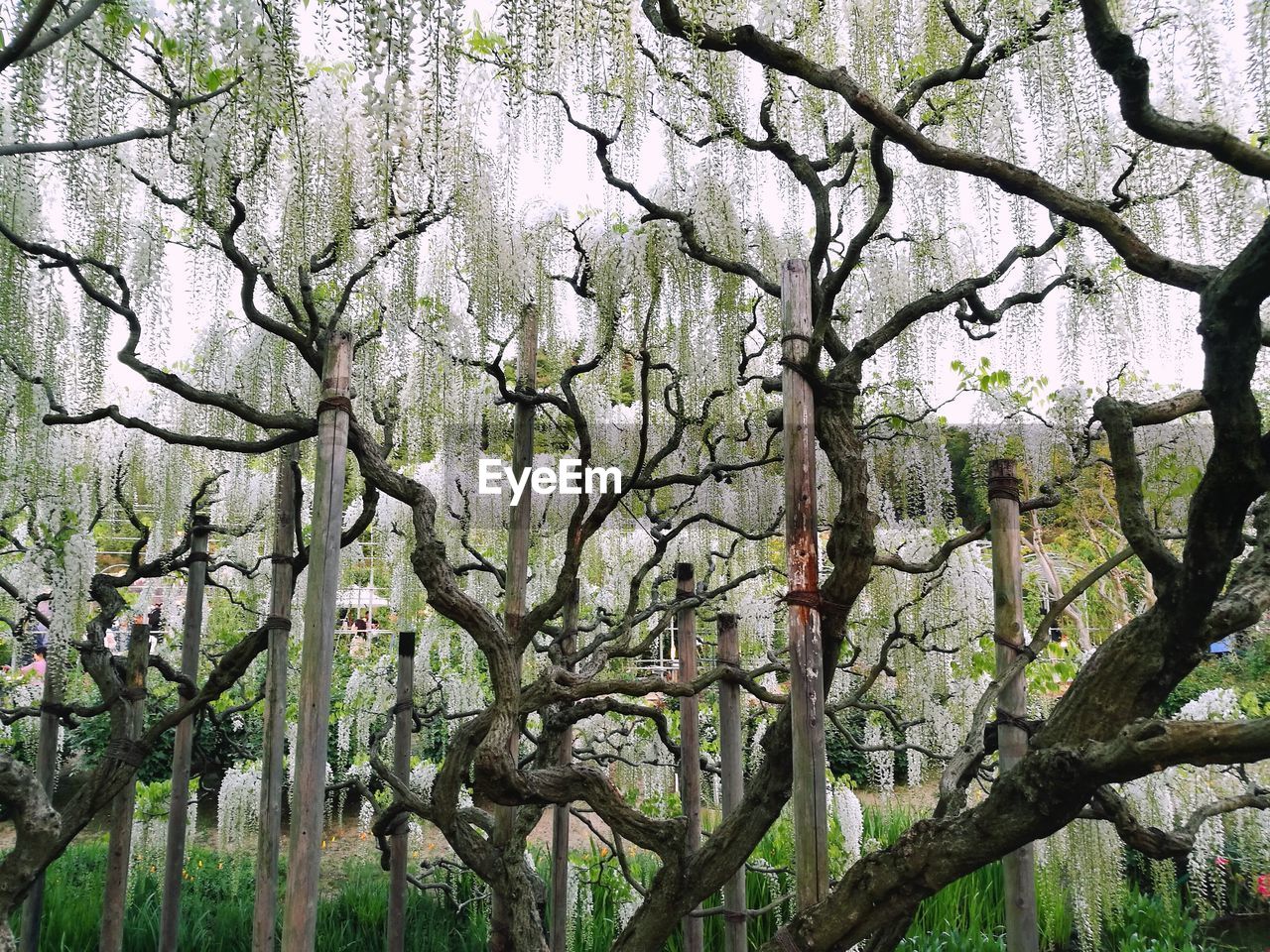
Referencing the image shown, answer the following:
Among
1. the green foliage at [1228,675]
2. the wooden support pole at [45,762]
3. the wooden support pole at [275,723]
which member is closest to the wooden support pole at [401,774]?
the wooden support pole at [275,723]

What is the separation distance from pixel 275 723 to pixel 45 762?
4.15ft

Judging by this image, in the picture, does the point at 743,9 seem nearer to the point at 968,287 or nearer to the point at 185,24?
the point at 968,287

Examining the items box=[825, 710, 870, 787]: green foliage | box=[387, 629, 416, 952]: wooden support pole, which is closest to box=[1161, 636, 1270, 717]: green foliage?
box=[825, 710, 870, 787]: green foliage

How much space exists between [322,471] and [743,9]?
74.4 inches

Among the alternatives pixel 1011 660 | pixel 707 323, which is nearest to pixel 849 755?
pixel 707 323

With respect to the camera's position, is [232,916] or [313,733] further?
[232,916]

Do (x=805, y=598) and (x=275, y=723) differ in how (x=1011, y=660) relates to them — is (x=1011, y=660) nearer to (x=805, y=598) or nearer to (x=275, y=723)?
(x=805, y=598)

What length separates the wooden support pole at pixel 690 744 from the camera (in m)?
2.90

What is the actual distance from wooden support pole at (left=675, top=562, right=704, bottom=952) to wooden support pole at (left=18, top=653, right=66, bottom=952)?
2096mm

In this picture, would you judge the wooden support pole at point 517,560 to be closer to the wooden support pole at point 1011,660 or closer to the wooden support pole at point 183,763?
the wooden support pole at point 183,763

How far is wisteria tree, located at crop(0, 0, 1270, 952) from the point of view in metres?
1.65

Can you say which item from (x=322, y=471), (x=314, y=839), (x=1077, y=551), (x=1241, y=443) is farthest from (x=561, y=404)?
(x=1077, y=551)

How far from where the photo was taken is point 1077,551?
28.5ft

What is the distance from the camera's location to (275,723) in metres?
2.44
